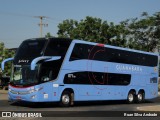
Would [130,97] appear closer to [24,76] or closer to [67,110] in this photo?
[67,110]

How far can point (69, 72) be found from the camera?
74.6ft

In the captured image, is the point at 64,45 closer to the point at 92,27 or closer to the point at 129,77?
the point at 129,77

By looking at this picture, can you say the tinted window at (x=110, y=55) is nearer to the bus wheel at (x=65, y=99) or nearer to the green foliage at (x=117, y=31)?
the bus wheel at (x=65, y=99)

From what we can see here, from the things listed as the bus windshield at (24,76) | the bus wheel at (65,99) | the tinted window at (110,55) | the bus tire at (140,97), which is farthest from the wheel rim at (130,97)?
the bus windshield at (24,76)

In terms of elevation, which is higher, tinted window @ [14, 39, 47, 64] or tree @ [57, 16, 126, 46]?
tree @ [57, 16, 126, 46]

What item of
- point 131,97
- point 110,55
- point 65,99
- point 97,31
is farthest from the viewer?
point 97,31

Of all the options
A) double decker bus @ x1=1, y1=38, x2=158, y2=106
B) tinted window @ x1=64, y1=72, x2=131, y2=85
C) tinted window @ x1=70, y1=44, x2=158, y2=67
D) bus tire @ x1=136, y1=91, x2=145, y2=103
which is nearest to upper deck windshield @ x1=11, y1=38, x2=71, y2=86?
double decker bus @ x1=1, y1=38, x2=158, y2=106

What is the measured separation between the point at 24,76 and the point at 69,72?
2759 millimetres

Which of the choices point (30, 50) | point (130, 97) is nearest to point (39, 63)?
point (30, 50)

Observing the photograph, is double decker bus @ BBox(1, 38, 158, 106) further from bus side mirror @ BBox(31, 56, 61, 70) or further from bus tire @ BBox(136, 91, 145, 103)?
bus tire @ BBox(136, 91, 145, 103)

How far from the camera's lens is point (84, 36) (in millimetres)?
51812

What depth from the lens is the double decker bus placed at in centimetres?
2125

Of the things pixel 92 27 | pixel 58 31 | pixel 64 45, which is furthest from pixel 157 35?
pixel 64 45

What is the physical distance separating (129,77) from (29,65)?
9.51 metres
